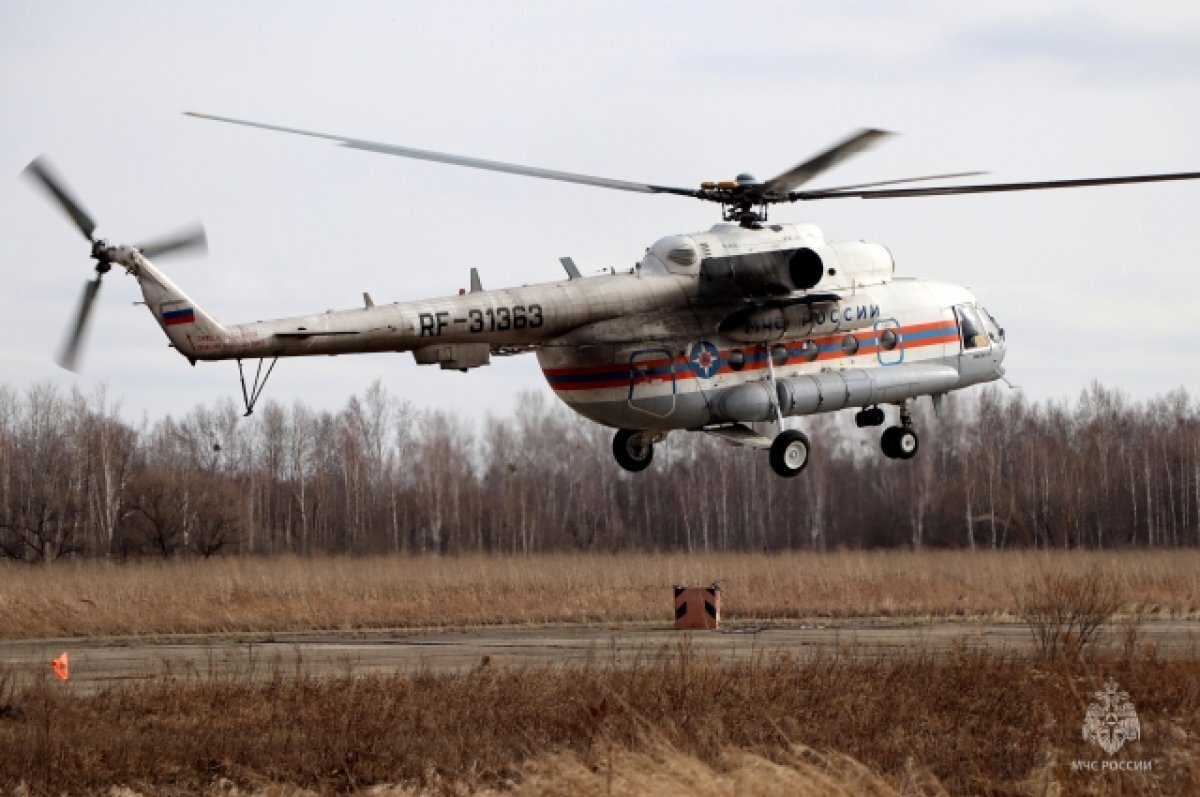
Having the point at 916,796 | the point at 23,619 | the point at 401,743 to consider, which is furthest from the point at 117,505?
the point at 916,796

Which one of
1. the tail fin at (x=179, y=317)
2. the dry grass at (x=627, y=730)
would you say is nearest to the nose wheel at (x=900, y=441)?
the dry grass at (x=627, y=730)

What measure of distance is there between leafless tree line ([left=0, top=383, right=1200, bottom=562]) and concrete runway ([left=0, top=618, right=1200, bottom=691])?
25131 millimetres

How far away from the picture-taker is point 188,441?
225 feet

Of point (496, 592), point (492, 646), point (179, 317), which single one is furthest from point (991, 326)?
point (179, 317)

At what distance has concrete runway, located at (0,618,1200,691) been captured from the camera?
21.8m

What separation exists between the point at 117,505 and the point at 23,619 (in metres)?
27.8

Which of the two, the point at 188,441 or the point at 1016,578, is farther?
the point at 188,441

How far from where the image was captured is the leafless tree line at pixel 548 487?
56.5 m

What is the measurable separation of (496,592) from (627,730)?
1965 centimetres

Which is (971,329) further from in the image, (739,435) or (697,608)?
(697,608)

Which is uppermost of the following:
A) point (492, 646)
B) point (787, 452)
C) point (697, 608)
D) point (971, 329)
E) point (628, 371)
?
point (971, 329)

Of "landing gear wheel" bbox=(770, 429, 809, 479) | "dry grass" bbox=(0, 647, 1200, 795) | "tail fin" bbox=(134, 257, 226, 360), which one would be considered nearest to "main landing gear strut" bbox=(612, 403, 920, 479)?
"landing gear wheel" bbox=(770, 429, 809, 479)

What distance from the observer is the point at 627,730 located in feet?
51.6

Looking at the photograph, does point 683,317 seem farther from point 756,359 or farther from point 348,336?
point 348,336
